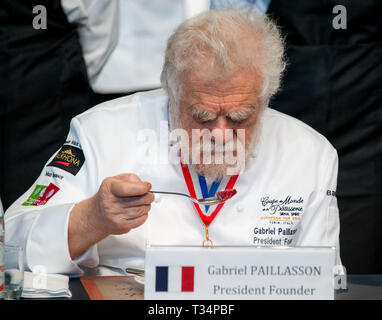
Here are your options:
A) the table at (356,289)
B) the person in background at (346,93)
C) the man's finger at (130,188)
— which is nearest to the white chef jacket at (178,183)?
the table at (356,289)

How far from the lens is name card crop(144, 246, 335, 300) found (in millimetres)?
1243

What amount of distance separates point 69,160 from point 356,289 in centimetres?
100

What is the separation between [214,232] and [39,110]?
1.08 meters

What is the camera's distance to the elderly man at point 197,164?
5.97ft

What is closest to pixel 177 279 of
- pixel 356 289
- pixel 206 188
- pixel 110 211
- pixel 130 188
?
pixel 130 188

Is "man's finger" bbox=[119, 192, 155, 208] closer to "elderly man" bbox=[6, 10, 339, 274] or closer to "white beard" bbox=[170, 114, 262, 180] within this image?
"elderly man" bbox=[6, 10, 339, 274]

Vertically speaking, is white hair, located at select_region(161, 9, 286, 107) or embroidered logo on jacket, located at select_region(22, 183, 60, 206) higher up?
white hair, located at select_region(161, 9, 286, 107)

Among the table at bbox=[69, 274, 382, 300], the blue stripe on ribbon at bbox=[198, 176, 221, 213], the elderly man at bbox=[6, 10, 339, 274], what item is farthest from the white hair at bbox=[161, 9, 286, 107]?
the table at bbox=[69, 274, 382, 300]

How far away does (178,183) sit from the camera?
211 centimetres

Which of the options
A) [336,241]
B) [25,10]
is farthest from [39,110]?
[336,241]

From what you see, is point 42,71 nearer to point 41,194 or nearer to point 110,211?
point 41,194

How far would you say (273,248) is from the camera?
127 centimetres

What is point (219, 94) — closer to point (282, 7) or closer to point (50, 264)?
point (50, 264)

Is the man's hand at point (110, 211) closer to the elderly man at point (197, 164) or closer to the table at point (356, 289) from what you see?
Answer: the elderly man at point (197, 164)
